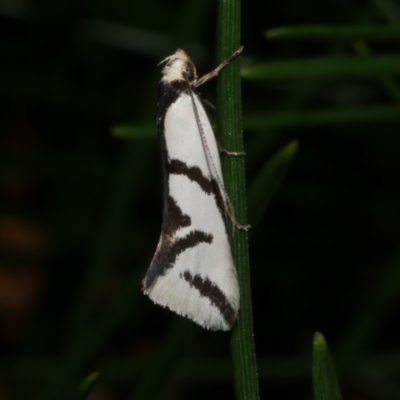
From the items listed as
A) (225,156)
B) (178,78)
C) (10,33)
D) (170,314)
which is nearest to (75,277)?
(170,314)

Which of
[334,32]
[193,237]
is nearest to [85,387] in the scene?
[193,237]

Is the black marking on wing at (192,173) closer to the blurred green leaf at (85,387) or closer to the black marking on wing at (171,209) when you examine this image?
the black marking on wing at (171,209)

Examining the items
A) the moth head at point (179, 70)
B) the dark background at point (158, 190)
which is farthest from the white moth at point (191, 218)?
the dark background at point (158, 190)

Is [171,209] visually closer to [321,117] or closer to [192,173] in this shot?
[192,173]

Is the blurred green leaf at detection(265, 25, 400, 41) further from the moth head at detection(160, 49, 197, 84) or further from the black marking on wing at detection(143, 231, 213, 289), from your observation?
the black marking on wing at detection(143, 231, 213, 289)

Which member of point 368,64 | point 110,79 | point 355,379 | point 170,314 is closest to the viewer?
point 368,64

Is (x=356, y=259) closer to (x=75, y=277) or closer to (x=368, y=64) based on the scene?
(x=75, y=277)
